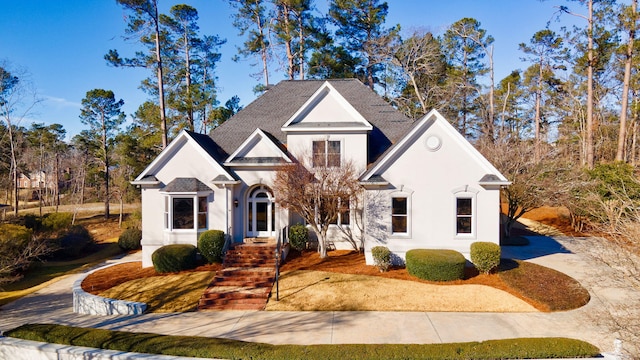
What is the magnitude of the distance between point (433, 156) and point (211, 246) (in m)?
10.9

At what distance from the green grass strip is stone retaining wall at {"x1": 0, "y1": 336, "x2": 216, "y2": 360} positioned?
0.27 m

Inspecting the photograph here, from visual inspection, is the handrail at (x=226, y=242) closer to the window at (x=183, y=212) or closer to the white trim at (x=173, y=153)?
the window at (x=183, y=212)

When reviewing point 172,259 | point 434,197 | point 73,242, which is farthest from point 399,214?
point 73,242

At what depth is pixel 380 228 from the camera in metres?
14.8

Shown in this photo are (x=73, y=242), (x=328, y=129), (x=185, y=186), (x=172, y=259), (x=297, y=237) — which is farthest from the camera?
(x=73, y=242)

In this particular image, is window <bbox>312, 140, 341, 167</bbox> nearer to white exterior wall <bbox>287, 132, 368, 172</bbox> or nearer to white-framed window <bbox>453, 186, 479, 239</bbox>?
white exterior wall <bbox>287, 132, 368, 172</bbox>

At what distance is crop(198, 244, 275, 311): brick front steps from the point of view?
463 inches

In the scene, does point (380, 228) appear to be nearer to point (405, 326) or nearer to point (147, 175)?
point (405, 326)

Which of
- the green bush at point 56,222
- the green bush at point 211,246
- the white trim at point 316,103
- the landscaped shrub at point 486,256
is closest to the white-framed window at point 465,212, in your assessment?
the landscaped shrub at point 486,256

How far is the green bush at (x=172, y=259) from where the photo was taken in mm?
14398

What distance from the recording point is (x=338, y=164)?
54.9 feet

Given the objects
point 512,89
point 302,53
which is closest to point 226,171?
point 302,53

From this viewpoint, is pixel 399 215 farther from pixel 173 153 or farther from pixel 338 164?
pixel 173 153

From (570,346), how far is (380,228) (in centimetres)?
794
